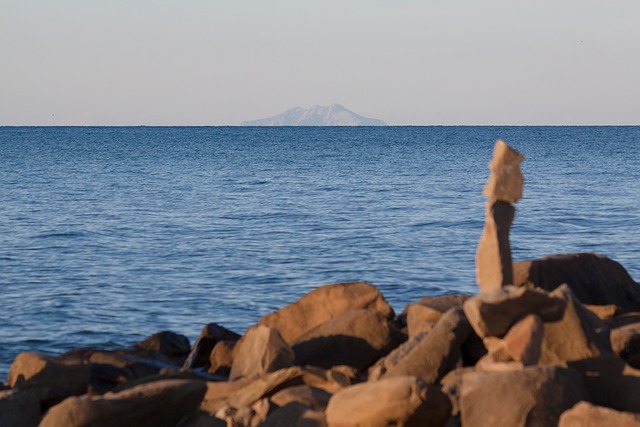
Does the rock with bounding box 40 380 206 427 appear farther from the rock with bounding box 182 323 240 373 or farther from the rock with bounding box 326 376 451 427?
the rock with bounding box 182 323 240 373

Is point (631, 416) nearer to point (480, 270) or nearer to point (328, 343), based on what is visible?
point (480, 270)

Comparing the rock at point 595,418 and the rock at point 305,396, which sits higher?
the rock at point 595,418

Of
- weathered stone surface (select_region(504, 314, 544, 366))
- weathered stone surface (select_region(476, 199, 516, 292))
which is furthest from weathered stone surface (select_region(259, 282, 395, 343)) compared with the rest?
weathered stone surface (select_region(504, 314, 544, 366))

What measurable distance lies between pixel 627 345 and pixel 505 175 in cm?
188

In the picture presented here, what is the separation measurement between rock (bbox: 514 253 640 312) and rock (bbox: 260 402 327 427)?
4.36m

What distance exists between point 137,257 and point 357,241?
5928 millimetres

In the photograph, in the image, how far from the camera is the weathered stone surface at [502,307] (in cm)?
787

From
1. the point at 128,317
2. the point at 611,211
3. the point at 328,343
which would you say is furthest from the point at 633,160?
the point at 328,343

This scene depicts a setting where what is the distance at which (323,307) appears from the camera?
38.8 ft

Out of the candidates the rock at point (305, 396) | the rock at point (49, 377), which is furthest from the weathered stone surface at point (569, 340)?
the rock at point (49, 377)

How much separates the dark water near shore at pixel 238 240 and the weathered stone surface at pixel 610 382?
8.61m

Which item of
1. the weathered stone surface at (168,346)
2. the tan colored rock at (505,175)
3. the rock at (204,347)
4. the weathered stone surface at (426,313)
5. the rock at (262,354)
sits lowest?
the weathered stone surface at (168,346)

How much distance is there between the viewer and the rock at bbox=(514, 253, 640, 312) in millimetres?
11680

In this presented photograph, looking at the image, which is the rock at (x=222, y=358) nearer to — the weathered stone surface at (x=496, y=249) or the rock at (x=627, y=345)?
the weathered stone surface at (x=496, y=249)
